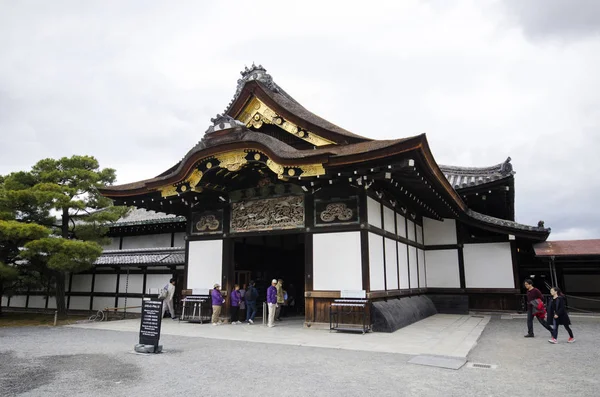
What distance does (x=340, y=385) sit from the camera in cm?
577

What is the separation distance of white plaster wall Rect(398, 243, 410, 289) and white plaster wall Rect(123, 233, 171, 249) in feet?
36.4

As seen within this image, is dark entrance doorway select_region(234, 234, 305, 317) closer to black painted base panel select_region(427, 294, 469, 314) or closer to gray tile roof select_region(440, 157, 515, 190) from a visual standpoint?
black painted base panel select_region(427, 294, 469, 314)

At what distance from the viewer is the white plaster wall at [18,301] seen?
21.5 m

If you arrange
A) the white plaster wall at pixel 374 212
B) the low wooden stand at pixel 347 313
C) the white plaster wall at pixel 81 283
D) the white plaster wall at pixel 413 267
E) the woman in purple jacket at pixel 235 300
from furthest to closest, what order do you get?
the white plaster wall at pixel 81 283 → the white plaster wall at pixel 413 267 → the woman in purple jacket at pixel 235 300 → the white plaster wall at pixel 374 212 → the low wooden stand at pixel 347 313

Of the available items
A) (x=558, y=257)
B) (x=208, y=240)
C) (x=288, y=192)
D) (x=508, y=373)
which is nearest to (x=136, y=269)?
(x=208, y=240)

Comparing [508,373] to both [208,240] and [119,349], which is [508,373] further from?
[208,240]

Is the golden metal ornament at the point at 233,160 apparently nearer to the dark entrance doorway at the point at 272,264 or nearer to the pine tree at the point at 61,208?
the dark entrance doorway at the point at 272,264

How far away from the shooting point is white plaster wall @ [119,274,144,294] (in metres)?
18.5

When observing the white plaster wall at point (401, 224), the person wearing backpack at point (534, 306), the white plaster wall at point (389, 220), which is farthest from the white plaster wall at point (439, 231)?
the person wearing backpack at point (534, 306)

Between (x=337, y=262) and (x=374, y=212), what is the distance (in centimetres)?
201

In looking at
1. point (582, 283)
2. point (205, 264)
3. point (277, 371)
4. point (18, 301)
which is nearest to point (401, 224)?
point (205, 264)

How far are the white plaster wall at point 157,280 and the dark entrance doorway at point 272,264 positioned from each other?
385cm

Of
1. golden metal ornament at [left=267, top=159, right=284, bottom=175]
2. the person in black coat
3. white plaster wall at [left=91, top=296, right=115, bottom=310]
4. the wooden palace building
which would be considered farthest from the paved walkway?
white plaster wall at [left=91, top=296, right=115, bottom=310]

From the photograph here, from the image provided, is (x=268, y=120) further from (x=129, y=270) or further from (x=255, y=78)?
(x=129, y=270)
